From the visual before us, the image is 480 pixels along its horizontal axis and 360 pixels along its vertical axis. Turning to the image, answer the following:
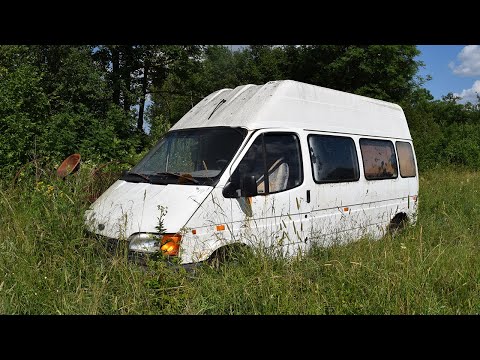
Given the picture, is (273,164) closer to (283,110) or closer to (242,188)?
(242,188)

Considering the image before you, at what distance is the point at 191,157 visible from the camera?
5.12 m

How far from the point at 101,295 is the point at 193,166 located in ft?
6.35

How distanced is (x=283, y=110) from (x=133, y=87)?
1706cm

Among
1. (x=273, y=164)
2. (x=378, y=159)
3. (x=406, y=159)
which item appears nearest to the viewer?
(x=273, y=164)

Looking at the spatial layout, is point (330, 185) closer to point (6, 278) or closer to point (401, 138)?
point (401, 138)

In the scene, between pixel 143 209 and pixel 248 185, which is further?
pixel 248 185

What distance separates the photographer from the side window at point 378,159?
646cm

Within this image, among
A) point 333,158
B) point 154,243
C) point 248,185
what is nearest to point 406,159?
point 333,158

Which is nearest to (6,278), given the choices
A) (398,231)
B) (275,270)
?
(275,270)

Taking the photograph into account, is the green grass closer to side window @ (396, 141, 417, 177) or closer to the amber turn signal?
the amber turn signal

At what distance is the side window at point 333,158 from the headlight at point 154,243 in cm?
228

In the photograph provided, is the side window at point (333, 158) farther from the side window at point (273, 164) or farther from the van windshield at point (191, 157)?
the van windshield at point (191, 157)

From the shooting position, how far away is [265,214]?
466 cm

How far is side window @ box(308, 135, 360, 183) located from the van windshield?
1.24 meters
